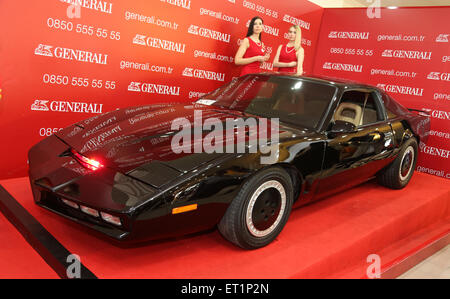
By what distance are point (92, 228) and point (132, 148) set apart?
523 millimetres

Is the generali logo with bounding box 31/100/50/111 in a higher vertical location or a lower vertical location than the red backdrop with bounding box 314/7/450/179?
lower

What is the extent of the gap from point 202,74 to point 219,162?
9.99 feet

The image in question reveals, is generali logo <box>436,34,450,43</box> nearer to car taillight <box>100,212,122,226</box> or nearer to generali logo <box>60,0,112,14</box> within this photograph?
generali logo <box>60,0,112,14</box>

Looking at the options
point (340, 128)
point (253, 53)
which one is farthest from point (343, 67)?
point (340, 128)

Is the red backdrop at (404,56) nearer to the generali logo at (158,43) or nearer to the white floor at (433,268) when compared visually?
the white floor at (433,268)

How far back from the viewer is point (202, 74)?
16.2ft

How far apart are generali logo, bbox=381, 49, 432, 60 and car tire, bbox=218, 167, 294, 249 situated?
4090 millimetres

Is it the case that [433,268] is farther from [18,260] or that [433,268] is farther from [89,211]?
[18,260]

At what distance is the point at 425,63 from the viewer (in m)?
5.34

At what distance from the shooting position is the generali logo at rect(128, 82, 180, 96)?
425 centimetres

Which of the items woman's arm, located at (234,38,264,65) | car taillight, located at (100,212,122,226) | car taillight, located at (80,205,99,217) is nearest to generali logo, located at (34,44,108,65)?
woman's arm, located at (234,38,264,65)
